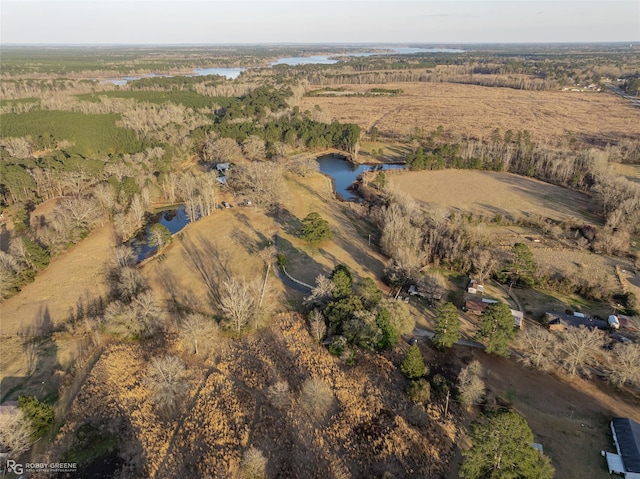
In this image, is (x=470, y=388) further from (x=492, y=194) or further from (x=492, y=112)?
(x=492, y=112)

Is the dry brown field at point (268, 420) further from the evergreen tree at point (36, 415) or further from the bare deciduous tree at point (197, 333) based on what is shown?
the bare deciduous tree at point (197, 333)

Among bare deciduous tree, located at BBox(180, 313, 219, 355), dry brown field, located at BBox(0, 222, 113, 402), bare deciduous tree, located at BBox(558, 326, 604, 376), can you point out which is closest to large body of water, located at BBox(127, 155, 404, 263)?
dry brown field, located at BBox(0, 222, 113, 402)

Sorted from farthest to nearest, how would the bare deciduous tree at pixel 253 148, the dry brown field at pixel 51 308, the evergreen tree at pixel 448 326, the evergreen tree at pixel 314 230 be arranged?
1. the bare deciduous tree at pixel 253 148
2. the evergreen tree at pixel 314 230
3. the evergreen tree at pixel 448 326
4. the dry brown field at pixel 51 308

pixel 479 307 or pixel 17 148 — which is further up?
pixel 17 148

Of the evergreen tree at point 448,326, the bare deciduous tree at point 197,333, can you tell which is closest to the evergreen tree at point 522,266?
the evergreen tree at point 448,326

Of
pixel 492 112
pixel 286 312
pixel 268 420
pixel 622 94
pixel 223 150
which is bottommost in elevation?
pixel 268 420

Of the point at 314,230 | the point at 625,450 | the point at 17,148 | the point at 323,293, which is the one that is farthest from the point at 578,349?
the point at 17,148
